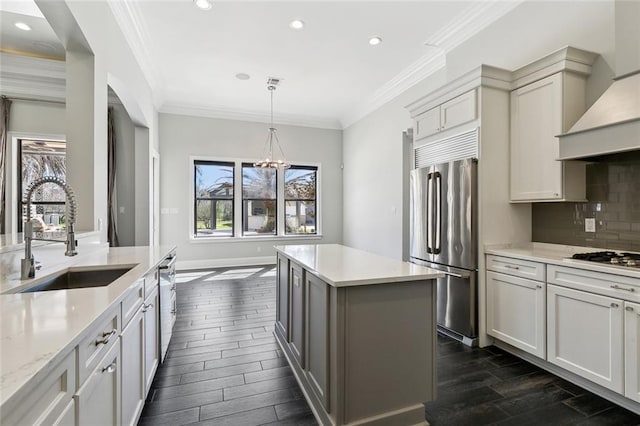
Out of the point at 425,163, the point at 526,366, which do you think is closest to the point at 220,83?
the point at 425,163

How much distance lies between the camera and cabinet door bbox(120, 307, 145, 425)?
1.55 metres

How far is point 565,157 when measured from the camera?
7.82ft

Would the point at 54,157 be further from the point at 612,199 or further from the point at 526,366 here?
the point at 612,199

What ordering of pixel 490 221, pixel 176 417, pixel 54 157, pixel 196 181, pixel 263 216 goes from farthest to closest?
pixel 263 216 < pixel 196 181 < pixel 54 157 < pixel 490 221 < pixel 176 417

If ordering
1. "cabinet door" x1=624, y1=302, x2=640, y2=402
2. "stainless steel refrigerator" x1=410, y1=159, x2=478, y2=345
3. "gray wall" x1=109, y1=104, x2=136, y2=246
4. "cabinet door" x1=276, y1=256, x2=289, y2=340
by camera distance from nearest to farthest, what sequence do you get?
"cabinet door" x1=624, y1=302, x2=640, y2=402 < "cabinet door" x1=276, y1=256, x2=289, y2=340 < "stainless steel refrigerator" x1=410, y1=159, x2=478, y2=345 < "gray wall" x1=109, y1=104, x2=136, y2=246

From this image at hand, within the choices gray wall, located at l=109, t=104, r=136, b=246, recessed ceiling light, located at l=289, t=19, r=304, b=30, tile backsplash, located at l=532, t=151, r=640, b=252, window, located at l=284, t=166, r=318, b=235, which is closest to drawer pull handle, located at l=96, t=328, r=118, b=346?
tile backsplash, located at l=532, t=151, r=640, b=252

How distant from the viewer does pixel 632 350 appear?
75.2 inches

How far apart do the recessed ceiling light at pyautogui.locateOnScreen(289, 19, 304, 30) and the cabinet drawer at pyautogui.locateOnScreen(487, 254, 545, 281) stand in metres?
3.30

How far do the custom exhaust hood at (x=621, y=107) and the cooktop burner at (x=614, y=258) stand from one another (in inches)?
29.3

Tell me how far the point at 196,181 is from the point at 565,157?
6336mm

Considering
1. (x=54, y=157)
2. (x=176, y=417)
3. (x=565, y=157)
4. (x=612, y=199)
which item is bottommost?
(x=176, y=417)

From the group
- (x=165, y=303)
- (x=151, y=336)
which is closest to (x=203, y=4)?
(x=165, y=303)

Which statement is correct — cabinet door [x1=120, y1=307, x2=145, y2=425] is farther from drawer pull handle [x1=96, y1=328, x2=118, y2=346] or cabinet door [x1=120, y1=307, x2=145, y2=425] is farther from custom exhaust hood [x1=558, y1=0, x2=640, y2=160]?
custom exhaust hood [x1=558, y1=0, x2=640, y2=160]

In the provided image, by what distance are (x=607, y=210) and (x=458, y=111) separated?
4.91 ft
